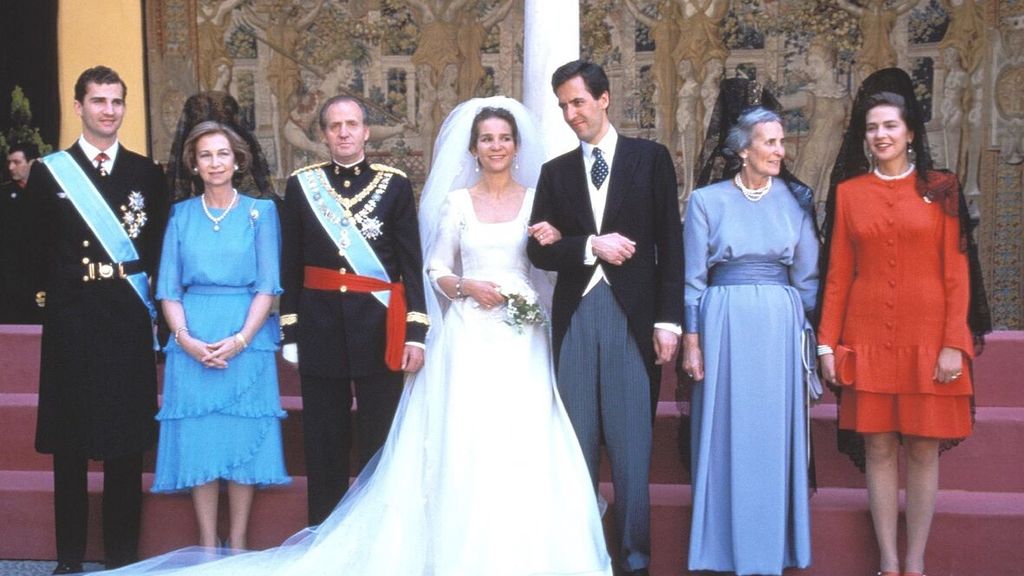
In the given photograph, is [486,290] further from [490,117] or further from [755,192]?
[755,192]

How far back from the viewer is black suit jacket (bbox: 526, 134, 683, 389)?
4.50 meters

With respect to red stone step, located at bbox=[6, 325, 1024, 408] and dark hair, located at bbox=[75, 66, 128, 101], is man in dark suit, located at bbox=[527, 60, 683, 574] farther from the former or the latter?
dark hair, located at bbox=[75, 66, 128, 101]

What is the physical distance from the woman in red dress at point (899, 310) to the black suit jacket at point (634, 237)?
621 millimetres

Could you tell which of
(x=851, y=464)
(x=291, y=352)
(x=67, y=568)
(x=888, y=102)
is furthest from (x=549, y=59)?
(x=67, y=568)

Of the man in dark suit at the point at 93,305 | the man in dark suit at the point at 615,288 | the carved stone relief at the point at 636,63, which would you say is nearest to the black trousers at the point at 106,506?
the man in dark suit at the point at 93,305

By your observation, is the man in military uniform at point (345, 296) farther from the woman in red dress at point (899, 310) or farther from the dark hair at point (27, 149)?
the dark hair at point (27, 149)

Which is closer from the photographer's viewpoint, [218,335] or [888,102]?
[888,102]

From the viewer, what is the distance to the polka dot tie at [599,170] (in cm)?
457

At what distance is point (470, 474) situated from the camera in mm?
4609

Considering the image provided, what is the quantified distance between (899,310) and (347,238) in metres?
2.09

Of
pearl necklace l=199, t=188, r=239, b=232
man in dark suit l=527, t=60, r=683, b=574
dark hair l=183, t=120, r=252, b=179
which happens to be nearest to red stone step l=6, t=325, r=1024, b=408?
man in dark suit l=527, t=60, r=683, b=574

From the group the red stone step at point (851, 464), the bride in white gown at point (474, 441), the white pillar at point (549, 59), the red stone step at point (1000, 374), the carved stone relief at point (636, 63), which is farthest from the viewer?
the carved stone relief at point (636, 63)

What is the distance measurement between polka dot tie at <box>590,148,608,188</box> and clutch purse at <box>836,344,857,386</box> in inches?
43.0

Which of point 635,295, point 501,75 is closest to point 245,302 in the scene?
point 635,295
